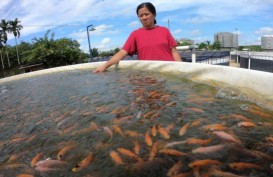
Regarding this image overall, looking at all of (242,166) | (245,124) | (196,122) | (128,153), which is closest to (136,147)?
(128,153)

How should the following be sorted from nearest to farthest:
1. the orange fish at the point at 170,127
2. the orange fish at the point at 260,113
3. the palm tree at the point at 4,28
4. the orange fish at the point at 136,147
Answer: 1. the orange fish at the point at 136,147
2. the orange fish at the point at 170,127
3. the orange fish at the point at 260,113
4. the palm tree at the point at 4,28

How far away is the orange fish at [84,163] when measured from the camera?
2123mm

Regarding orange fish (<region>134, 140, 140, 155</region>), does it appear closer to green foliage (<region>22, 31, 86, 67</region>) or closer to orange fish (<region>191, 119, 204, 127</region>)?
orange fish (<region>191, 119, 204, 127</region>)

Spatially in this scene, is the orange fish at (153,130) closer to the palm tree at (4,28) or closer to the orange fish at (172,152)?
the orange fish at (172,152)

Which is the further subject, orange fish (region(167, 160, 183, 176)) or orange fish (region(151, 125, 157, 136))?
orange fish (region(151, 125, 157, 136))

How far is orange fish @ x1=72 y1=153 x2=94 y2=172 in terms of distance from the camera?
212 cm

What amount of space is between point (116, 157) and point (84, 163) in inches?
9.4

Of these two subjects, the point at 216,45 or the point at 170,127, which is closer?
the point at 170,127

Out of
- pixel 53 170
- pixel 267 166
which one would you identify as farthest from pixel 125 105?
pixel 267 166

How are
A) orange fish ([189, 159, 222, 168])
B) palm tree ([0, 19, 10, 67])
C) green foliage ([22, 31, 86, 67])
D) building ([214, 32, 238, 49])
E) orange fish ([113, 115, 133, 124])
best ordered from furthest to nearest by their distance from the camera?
building ([214, 32, 238, 49]) < palm tree ([0, 19, 10, 67]) < green foliage ([22, 31, 86, 67]) < orange fish ([113, 115, 133, 124]) < orange fish ([189, 159, 222, 168])

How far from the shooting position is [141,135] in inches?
103

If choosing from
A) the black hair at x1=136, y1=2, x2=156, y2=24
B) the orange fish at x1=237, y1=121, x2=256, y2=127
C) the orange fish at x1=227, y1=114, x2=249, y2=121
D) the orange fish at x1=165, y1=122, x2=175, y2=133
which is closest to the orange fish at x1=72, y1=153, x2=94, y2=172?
the orange fish at x1=165, y1=122, x2=175, y2=133

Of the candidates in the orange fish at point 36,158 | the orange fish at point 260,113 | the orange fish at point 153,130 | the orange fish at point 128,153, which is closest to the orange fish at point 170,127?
the orange fish at point 153,130

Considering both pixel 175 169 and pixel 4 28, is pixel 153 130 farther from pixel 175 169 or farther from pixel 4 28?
pixel 4 28
